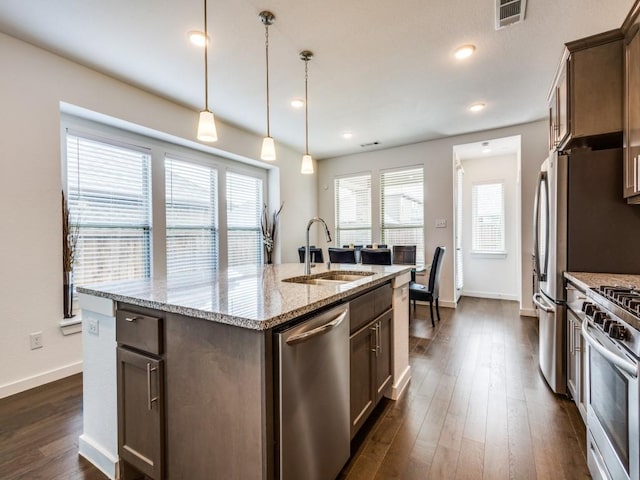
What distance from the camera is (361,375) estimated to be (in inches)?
67.7

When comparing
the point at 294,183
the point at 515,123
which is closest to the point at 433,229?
the point at 515,123

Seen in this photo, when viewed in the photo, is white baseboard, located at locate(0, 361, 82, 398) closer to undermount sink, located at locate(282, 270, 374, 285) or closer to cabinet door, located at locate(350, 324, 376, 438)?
undermount sink, located at locate(282, 270, 374, 285)

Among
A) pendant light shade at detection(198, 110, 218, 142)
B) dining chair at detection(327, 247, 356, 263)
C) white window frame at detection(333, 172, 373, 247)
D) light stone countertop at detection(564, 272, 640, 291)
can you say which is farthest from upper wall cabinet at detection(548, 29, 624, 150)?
white window frame at detection(333, 172, 373, 247)

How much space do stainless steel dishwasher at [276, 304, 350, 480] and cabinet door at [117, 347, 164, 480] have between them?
59cm

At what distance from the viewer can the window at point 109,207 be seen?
3012 mm

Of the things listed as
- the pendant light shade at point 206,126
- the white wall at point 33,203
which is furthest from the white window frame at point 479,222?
the white wall at point 33,203

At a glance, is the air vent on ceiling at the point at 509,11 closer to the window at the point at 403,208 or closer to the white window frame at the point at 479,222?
the window at the point at 403,208

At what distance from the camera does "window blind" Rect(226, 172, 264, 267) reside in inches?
186

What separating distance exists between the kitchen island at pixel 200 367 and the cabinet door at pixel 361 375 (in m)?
0.17

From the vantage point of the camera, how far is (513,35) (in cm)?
241

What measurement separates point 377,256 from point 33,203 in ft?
11.6

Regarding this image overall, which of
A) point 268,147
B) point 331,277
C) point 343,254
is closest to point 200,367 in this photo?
point 331,277

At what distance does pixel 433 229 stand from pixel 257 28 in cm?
397

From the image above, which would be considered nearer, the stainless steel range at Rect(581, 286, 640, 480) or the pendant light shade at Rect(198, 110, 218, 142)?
the stainless steel range at Rect(581, 286, 640, 480)
